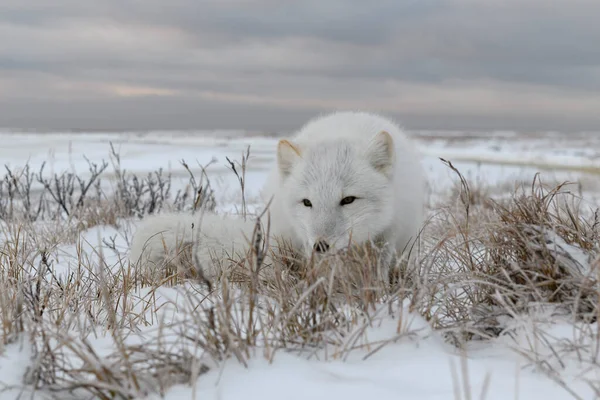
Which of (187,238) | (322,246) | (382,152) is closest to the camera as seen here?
(322,246)

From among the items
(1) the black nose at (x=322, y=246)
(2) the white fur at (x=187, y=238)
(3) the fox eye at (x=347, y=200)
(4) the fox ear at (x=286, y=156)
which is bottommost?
(2) the white fur at (x=187, y=238)

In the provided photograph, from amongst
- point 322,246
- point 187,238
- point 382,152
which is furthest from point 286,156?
point 187,238

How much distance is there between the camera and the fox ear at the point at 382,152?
3336 mm

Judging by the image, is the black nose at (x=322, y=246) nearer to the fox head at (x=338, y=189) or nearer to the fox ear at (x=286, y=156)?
the fox head at (x=338, y=189)

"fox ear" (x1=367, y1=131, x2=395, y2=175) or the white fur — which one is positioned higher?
"fox ear" (x1=367, y1=131, x2=395, y2=175)

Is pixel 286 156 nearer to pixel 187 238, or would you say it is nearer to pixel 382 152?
pixel 382 152

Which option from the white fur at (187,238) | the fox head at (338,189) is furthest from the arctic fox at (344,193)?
the white fur at (187,238)

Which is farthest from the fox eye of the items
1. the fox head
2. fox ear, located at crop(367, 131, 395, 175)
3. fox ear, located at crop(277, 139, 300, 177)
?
fox ear, located at crop(277, 139, 300, 177)

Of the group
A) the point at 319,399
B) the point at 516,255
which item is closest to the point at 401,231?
the point at 516,255

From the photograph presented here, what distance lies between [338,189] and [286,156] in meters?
0.50

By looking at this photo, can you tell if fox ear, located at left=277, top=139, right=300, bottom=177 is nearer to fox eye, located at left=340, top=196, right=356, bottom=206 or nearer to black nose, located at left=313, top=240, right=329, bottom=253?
fox eye, located at left=340, top=196, right=356, bottom=206

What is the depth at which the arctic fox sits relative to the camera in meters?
3.17

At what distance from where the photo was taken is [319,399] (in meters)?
1.63

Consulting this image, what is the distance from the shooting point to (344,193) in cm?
322
